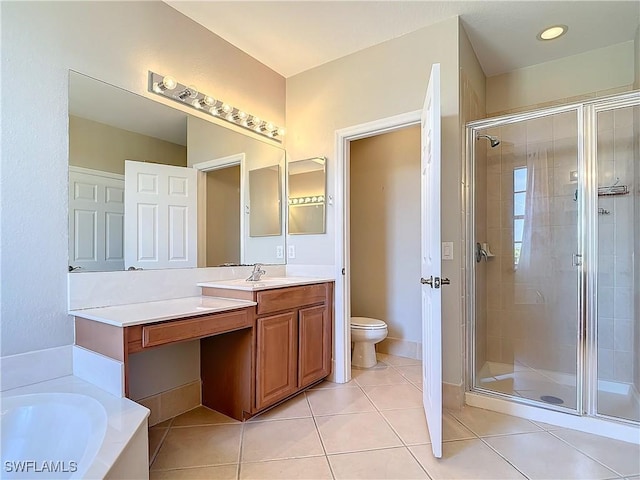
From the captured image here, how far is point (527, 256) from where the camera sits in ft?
9.05

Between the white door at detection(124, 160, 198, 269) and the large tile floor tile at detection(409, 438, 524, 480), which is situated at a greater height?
the white door at detection(124, 160, 198, 269)

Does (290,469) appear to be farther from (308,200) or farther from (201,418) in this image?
(308,200)

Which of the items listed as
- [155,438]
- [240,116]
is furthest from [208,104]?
[155,438]

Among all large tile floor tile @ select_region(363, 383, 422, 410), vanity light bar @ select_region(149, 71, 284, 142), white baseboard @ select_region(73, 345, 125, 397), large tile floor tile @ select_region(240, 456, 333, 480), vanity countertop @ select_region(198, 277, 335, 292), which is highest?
vanity light bar @ select_region(149, 71, 284, 142)

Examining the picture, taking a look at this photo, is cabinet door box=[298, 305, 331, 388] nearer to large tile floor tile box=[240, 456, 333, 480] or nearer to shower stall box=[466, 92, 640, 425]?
large tile floor tile box=[240, 456, 333, 480]

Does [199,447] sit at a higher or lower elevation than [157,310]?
lower

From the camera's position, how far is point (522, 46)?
256cm

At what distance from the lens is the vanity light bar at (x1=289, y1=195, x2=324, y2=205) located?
2.77 m

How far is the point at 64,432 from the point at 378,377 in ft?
6.98

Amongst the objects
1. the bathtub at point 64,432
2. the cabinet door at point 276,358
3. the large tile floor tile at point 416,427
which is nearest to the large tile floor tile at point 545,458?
the large tile floor tile at point 416,427

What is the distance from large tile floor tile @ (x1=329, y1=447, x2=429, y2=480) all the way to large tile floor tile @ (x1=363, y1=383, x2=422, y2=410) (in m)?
0.52

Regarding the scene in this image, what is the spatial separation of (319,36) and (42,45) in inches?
65.4

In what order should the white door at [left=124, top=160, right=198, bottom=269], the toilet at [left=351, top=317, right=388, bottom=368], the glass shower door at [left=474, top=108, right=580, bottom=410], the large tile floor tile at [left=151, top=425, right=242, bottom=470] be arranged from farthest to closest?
the toilet at [left=351, top=317, right=388, bottom=368], the glass shower door at [left=474, top=108, right=580, bottom=410], the white door at [left=124, top=160, right=198, bottom=269], the large tile floor tile at [left=151, top=425, right=242, bottom=470]

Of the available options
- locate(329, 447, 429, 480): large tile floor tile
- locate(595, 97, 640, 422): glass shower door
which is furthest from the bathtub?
locate(595, 97, 640, 422): glass shower door
